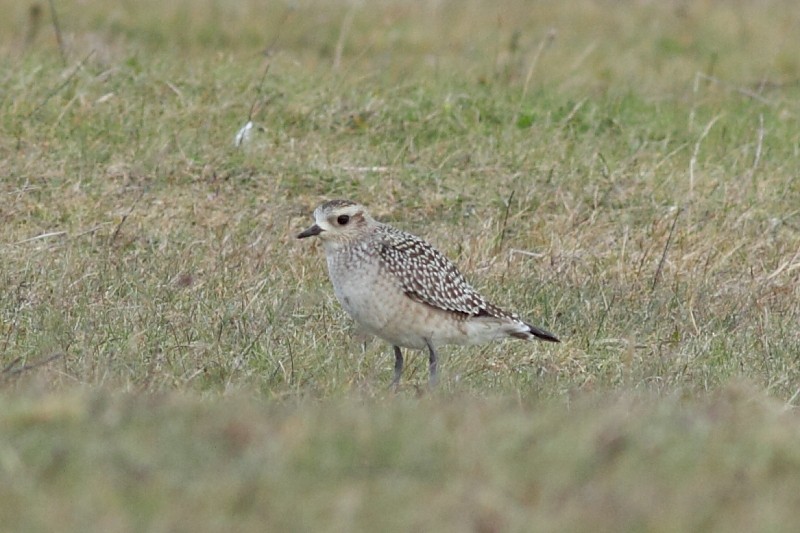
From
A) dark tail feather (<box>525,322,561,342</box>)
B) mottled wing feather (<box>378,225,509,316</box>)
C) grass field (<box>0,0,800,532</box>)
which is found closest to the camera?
grass field (<box>0,0,800,532</box>)

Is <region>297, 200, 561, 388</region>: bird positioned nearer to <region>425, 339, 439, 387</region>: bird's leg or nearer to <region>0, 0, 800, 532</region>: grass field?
<region>425, 339, 439, 387</region>: bird's leg

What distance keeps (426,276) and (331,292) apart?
148cm

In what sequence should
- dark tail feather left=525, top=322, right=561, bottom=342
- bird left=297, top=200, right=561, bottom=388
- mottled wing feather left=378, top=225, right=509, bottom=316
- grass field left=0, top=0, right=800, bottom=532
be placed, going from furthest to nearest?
dark tail feather left=525, top=322, right=561, bottom=342 → mottled wing feather left=378, top=225, right=509, bottom=316 → bird left=297, top=200, right=561, bottom=388 → grass field left=0, top=0, right=800, bottom=532

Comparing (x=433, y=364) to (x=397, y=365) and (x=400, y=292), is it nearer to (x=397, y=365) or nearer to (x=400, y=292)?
(x=397, y=365)

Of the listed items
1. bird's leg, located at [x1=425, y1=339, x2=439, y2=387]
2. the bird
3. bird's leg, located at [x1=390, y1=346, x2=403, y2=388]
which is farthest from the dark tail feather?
bird's leg, located at [x1=390, y1=346, x2=403, y2=388]

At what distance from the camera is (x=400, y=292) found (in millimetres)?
7715

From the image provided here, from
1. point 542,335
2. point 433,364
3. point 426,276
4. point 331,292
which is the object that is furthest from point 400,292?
point 331,292

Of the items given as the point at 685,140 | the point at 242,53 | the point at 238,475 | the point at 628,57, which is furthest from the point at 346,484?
the point at 628,57

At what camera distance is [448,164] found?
38.5 feet

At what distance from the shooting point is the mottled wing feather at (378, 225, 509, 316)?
Result: 7766 millimetres

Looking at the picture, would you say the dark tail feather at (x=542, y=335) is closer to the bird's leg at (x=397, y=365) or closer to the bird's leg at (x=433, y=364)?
the bird's leg at (x=433, y=364)

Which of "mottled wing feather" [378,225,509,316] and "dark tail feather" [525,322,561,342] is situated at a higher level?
"mottled wing feather" [378,225,509,316]

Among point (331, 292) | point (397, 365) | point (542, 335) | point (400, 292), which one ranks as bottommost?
point (331, 292)

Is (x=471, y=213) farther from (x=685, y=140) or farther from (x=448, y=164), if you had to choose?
(x=685, y=140)
